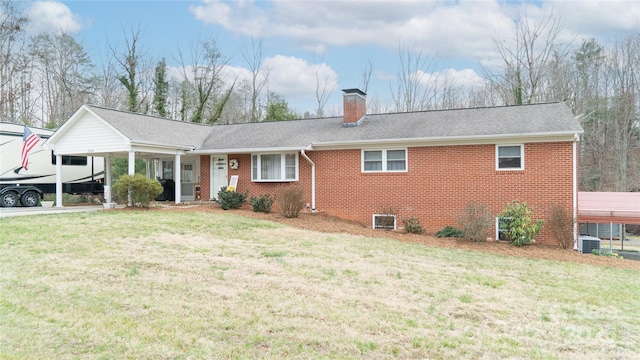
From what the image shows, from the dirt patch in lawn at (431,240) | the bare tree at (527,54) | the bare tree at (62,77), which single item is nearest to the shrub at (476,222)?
the dirt patch in lawn at (431,240)

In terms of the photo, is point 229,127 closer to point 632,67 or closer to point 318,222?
point 318,222

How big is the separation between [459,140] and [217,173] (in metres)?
10.1

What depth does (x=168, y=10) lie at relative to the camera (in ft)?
62.4

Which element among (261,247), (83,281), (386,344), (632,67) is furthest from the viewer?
(632,67)

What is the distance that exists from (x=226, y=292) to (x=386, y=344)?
8.46 feet

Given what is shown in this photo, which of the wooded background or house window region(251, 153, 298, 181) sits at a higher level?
the wooded background

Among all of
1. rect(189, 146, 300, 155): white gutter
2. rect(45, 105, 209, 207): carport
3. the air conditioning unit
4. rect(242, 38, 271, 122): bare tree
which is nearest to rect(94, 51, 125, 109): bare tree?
rect(242, 38, 271, 122): bare tree

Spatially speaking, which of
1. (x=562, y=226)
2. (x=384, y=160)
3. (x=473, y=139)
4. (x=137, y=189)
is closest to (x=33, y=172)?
(x=137, y=189)

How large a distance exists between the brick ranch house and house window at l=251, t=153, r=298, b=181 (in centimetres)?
4

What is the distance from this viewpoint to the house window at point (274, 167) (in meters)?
17.3

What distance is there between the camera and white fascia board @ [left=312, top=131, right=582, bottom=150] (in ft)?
43.4

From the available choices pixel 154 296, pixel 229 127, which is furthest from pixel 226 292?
pixel 229 127

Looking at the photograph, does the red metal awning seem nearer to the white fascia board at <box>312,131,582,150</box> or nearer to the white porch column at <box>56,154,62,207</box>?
the white fascia board at <box>312,131,582,150</box>

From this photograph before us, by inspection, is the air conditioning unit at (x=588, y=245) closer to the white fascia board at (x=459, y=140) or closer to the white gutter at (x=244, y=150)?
the white fascia board at (x=459, y=140)
